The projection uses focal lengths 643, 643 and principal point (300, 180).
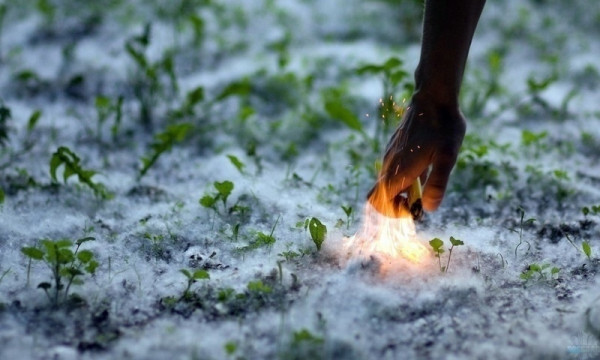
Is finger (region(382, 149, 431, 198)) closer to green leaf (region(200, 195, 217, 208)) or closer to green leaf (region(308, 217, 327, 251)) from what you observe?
green leaf (region(308, 217, 327, 251))

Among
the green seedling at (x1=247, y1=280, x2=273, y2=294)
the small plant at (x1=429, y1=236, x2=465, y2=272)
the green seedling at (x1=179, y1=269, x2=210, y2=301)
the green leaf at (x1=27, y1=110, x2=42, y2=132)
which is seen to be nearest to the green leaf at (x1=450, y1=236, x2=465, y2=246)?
the small plant at (x1=429, y1=236, x2=465, y2=272)

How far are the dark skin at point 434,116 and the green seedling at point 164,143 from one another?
3.84 ft

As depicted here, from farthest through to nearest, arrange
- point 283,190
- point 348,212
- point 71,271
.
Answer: point 283,190
point 348,212
point 71,271

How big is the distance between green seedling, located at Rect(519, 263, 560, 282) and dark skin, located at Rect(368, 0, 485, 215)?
1.33ft

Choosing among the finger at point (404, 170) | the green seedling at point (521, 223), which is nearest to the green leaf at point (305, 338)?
the finger at point (404, 170)

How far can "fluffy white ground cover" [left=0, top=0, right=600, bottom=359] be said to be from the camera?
1.98 m

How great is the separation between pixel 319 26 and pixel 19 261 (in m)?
3.23

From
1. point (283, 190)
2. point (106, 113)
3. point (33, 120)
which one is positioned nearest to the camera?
point (283, 190)

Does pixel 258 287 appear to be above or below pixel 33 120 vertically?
below

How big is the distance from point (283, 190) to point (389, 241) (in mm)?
659

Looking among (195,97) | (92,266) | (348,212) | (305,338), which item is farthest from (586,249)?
(195,97)

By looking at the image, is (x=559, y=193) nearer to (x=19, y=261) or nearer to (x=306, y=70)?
(x=306, y=70)

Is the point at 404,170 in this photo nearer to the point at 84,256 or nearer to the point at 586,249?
the point at 586,249

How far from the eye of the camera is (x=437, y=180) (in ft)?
7.55
